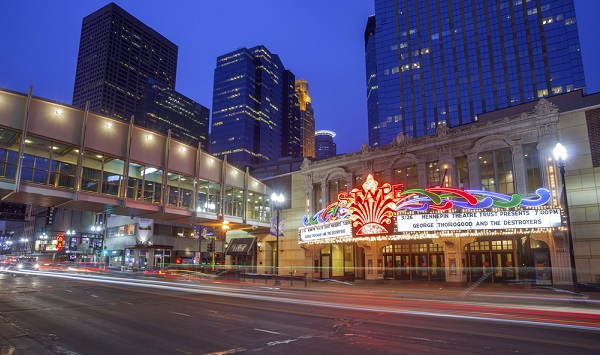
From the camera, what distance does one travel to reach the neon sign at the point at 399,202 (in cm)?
2767

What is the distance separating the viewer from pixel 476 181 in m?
33.0

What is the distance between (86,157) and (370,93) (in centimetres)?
17818

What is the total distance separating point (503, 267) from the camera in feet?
109

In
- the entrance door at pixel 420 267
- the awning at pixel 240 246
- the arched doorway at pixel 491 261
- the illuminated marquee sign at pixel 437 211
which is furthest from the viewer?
the awning at pixel 240 246

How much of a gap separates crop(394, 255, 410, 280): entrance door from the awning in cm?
1970

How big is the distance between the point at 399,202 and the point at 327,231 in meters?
8.47

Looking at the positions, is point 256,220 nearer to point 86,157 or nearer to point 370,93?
point 86,157

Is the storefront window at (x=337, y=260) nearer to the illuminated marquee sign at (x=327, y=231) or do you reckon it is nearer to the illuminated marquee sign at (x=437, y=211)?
the illuminated marquee sign at (x=327, y=231)

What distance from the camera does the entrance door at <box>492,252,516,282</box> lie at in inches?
1288

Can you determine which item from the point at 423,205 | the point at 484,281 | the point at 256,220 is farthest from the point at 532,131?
the point at 256,220

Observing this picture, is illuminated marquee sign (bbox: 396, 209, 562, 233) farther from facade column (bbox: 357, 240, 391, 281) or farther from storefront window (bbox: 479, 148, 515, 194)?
facade column (bbox: 357, 240, 391, 281)

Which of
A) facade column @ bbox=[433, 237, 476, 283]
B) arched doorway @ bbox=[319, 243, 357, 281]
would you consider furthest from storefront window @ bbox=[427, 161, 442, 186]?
arched doorway @ bbox=[319, 243, 357, 281]

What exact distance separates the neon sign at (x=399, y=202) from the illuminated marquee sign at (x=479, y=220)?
0.75 feet

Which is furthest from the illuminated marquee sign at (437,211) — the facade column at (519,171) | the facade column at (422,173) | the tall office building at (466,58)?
the tall office building at (466,58)
